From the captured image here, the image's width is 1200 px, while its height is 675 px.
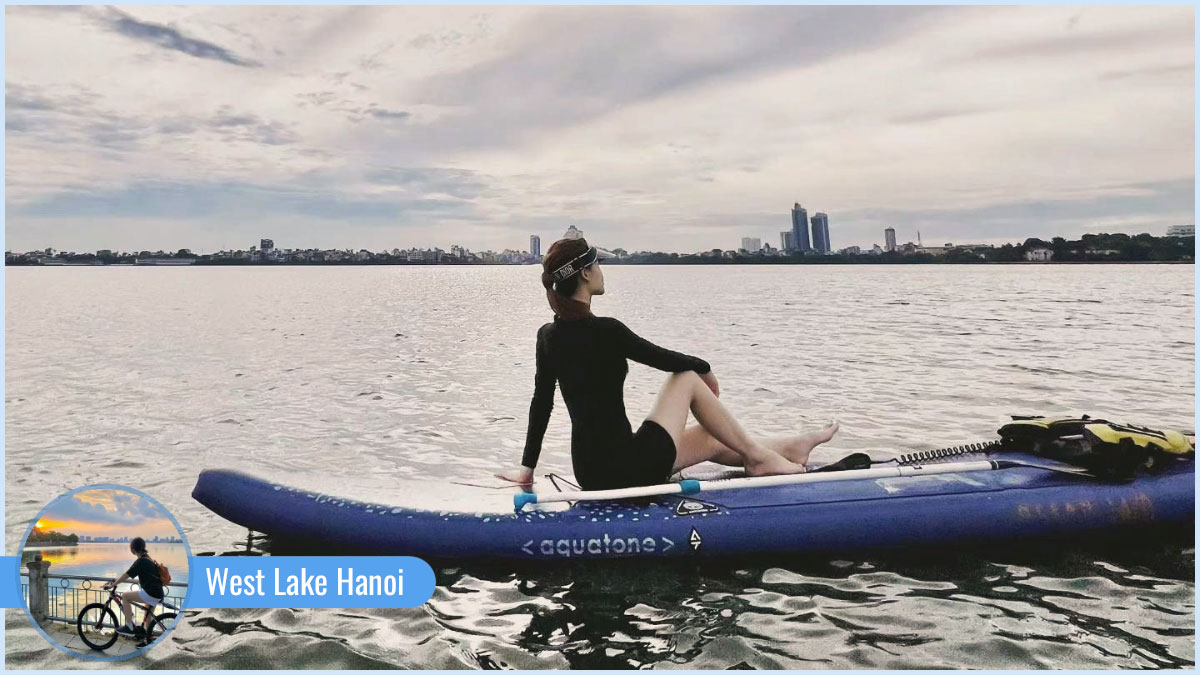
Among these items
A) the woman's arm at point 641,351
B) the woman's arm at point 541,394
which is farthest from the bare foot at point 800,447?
the woman's arm at point 541,394

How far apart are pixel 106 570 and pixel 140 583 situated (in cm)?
19

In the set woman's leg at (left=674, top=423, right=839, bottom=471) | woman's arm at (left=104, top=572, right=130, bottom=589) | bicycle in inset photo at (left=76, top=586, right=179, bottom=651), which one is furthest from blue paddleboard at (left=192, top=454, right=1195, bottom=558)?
woman's arm at (left=104, top=572, right=130, bottom=589)

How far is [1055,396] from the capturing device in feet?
40.0

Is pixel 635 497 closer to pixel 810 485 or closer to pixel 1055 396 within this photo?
pixel 810 485

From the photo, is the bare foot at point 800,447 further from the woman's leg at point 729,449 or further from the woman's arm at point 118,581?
the woman's arm at point 118,581

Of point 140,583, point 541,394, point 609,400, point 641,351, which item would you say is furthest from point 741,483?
point 140,583

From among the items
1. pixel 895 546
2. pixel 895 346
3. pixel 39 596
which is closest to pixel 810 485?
pixel 895 546

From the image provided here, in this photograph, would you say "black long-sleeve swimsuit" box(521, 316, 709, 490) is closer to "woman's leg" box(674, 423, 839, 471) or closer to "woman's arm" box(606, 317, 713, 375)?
"woman's arm" box(606, 317, 713, 375)

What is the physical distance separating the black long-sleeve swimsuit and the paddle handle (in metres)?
0.15

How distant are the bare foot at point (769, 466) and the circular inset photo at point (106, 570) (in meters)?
3.64

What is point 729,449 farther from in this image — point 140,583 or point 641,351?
point 140,583

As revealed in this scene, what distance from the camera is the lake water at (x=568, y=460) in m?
4.52

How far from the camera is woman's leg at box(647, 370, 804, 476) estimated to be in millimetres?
5477

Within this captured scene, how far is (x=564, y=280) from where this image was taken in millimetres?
5121
